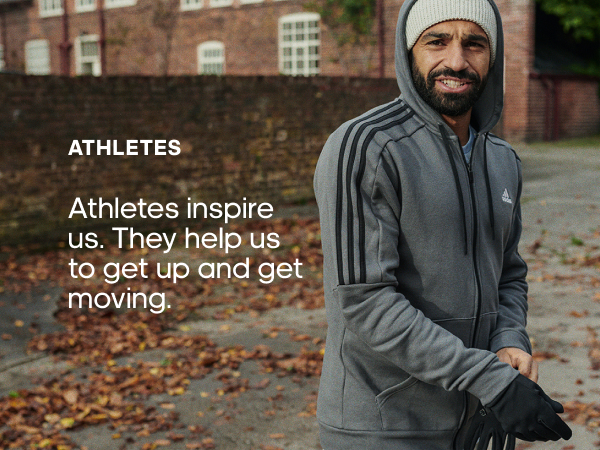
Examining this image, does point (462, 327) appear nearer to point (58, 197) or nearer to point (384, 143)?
point (384, 143)

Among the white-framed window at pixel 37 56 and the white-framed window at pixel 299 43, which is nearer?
the white-framed window at pixel 299 43

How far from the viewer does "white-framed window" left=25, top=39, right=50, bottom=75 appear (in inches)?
1296

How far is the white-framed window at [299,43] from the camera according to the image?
84.6 ft

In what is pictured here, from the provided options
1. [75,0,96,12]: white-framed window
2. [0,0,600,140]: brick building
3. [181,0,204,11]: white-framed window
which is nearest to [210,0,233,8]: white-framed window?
[0,0,600,140]: brick building

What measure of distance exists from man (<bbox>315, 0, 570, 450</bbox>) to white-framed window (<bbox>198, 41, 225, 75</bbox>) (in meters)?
27.0

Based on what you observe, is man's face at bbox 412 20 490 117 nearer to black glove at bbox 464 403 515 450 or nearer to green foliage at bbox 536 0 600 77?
black glove at bbox 464 403 515 450

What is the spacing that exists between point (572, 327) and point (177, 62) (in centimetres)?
2513

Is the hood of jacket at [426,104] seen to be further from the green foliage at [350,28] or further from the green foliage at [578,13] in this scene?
the green foliage at [578,13]

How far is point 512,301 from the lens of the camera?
223 cm

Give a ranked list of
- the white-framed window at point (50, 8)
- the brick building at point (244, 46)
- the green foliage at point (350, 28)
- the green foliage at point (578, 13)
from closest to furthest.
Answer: the brick building at point (244, 46), the green foliage at point (350, 28), the green foliage at point (578, 13), the white-framed window at point (50, 8)

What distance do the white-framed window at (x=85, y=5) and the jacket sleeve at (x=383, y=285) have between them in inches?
1241

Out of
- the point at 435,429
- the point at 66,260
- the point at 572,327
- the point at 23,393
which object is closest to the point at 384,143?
the point at 435,429

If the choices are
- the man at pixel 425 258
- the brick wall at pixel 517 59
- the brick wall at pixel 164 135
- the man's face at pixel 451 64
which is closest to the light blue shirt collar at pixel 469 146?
the man at pixel 425 258

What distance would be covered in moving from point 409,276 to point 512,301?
49 cm
